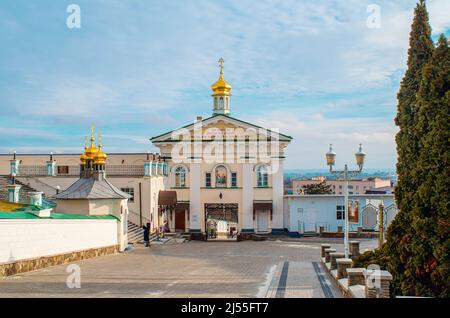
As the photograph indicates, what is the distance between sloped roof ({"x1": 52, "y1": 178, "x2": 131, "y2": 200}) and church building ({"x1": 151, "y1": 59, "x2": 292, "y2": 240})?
1378 cm

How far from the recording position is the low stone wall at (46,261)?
16891 mm

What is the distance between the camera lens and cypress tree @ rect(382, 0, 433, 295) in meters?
13.2

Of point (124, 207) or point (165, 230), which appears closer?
point (124, 207)

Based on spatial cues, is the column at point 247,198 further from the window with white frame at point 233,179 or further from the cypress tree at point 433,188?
the cypress tree at point 433,188

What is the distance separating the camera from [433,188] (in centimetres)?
1263

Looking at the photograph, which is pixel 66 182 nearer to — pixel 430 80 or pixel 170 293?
pixel 170 293

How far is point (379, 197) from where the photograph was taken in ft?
129

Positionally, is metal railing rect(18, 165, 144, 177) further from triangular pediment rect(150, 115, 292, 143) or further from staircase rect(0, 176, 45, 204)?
triangular pediment rect(150, 115, 292, 143)

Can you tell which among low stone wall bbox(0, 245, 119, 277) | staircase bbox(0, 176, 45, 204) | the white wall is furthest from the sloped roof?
Result: staircase bbox(0, 176, 45, 204)

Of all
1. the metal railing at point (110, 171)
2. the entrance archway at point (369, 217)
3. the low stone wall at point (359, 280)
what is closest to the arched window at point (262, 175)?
the entrance archway at point (369, 217)

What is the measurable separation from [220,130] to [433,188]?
97.1 feet

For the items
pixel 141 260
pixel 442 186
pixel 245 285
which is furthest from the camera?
pixel 141 260
